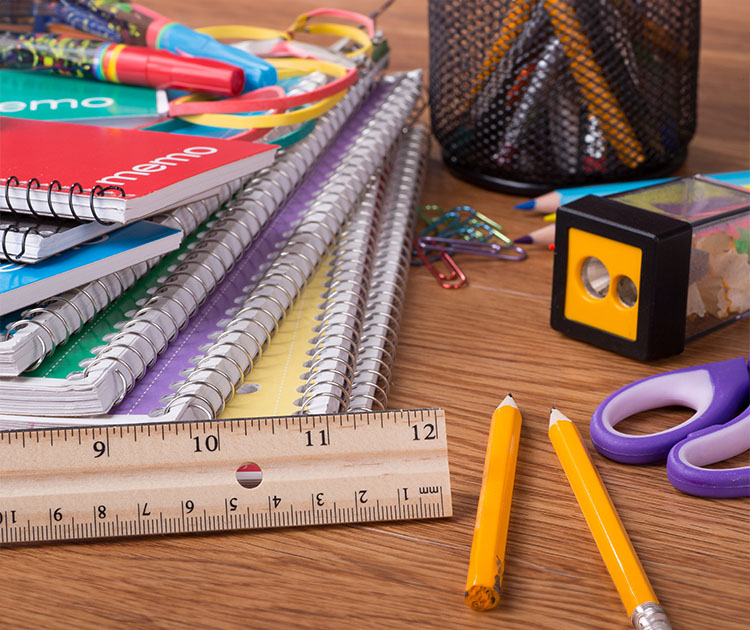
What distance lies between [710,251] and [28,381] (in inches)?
18.8

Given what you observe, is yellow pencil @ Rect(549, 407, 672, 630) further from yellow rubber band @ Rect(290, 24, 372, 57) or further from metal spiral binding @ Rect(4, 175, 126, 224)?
yellow rubber band @ Rect(290, 24, 372, 57)

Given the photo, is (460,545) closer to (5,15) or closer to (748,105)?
(5,15)

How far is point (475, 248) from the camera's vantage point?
87cm

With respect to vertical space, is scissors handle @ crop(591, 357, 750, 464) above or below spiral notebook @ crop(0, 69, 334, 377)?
below

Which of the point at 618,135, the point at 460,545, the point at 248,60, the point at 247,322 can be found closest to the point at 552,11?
the point at 618,135

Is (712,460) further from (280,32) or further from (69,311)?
(280,32)

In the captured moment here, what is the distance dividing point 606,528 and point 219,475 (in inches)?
8.3

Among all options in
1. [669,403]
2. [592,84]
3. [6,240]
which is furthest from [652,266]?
[6,240]

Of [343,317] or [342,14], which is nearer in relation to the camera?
[343,317]

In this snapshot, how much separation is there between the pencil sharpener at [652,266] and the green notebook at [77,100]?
394 mm

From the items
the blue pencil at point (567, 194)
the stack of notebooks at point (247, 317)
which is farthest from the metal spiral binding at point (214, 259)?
the blue pencil at point (567, 194)

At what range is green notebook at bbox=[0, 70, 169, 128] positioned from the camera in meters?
0.81

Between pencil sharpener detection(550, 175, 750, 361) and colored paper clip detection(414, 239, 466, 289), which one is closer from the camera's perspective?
pencil sharpener detection(550, 175, 750, 361)

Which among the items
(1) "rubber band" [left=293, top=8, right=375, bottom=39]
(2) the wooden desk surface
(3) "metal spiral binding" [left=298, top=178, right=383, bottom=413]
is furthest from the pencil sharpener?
(1) "rubber band" [left=293, top=8, right=375, bottom=39]
